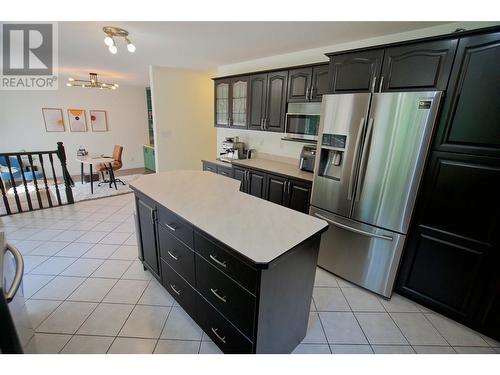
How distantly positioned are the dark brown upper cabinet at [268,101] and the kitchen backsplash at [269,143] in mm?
320

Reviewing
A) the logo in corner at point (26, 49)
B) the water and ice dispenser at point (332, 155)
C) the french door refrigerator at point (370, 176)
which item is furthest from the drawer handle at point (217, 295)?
the logo in corner at point (26, 49)

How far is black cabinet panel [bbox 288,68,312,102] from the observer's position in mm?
2719

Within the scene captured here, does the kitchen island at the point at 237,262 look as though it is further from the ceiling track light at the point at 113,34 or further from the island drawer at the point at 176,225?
the ceiling track light at the point at 113,34

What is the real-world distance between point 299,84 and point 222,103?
1631mm

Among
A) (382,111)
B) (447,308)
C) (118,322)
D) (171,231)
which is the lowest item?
(118,322)

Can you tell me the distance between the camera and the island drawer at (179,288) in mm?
1688

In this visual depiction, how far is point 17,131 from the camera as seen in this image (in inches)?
229

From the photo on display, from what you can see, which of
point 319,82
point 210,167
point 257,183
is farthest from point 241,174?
point 319,82

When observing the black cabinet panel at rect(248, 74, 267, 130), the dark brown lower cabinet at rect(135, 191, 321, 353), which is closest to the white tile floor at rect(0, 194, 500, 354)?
the dark brown lower cabinet at rect(135, 191, 321, 353)

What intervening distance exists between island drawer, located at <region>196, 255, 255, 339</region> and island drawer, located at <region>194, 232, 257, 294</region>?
4 cm
